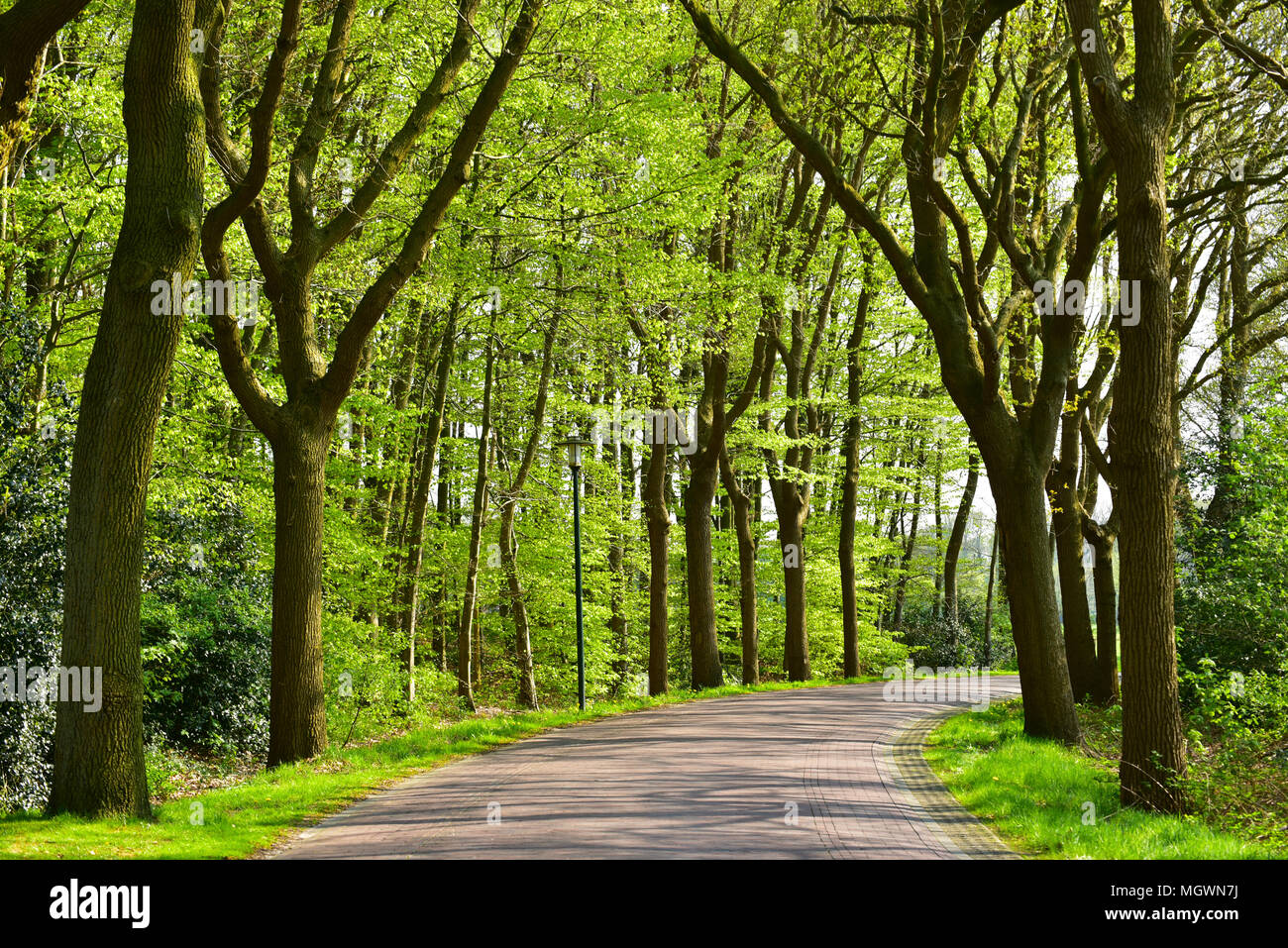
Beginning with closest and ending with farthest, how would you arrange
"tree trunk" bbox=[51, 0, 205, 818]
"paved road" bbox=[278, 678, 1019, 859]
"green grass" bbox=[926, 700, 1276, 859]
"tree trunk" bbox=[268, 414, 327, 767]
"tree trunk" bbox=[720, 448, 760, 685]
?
"green grass" bbox=[926, 700, 1276, 859] < "paved road" bbox=[278, 678, 1019, 859] < "tree trunk" bbox=[51, 0, 205, 818] < "tree trunk" bbox=[268, 414, 327, 767] < "tree trunk" bbox=[720, 448, 760, 685]

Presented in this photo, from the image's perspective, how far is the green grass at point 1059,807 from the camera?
24.5ft

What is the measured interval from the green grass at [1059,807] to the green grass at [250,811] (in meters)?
6.26

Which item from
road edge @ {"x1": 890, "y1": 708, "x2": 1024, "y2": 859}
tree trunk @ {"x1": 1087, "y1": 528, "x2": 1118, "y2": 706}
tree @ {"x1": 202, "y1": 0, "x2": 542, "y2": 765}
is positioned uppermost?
tree @ {"x1": 202, "y1": 0, "x2": 542, "y2": 765}

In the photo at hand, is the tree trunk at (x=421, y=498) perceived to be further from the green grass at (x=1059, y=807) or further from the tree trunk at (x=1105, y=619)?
the tree trunk at (x=1105, y=619)

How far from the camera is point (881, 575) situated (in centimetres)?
4056

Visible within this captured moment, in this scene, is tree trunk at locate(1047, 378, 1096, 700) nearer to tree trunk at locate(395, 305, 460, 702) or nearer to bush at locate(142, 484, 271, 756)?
tree trunk at locate(395, 305, 460, 702)

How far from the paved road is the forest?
2.17 meters

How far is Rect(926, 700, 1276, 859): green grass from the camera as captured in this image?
24.5ft

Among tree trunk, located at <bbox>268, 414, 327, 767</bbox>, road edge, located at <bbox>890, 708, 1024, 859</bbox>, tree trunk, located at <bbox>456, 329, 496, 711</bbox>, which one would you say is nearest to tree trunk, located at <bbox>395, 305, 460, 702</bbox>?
tree trunk, located at <bbox>456, 329, 496, 711</bbox>

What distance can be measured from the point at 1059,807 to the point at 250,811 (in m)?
7.44

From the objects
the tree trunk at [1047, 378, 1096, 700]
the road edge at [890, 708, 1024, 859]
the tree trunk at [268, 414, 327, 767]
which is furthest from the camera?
the tree trunk at [1047, 378, 1096, 700]

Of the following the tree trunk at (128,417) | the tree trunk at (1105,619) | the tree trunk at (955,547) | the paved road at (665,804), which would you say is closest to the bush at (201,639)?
the paved road at (665,804)
